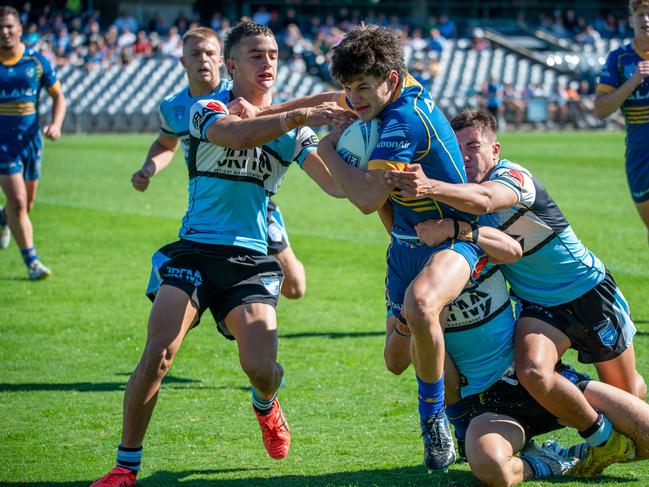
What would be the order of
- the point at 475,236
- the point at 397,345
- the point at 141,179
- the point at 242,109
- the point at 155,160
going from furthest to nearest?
the point at 155,160, the point at 141,179, the point at 397,345, the point at 242,109, the point at 475,236

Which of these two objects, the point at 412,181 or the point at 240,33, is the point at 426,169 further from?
the point at 240,33

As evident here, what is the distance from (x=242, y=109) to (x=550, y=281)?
2.01m

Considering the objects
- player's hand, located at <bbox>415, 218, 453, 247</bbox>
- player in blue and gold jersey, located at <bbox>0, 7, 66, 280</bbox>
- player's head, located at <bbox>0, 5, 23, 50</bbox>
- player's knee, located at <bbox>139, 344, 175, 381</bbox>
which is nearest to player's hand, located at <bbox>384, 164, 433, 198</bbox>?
player's hand, located at <bbox>415, 218, 453, 247</bbox>

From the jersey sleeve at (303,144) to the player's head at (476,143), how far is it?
92 centimetres

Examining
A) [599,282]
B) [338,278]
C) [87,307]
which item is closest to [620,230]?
[338,278]

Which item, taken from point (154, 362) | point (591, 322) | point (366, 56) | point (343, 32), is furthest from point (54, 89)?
point (343, 32)

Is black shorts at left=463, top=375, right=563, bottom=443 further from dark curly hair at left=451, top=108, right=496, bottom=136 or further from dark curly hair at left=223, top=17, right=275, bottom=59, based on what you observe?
dark curly hair at left=223, top=17, right=275, bottom=59

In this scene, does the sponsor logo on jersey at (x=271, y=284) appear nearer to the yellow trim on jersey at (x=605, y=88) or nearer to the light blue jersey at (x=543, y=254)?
the light blue jersey at (x=543, y=254)

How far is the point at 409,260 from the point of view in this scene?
5.57m

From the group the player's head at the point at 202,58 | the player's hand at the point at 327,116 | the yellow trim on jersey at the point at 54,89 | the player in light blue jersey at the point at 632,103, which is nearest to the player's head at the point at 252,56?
the player's hand at the point at 327,116

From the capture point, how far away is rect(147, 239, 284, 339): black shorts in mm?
5652

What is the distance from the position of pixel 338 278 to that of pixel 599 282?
6266 millimetres

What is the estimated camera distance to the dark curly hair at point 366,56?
5223mm

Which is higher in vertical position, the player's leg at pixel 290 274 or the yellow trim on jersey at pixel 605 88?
the yellow trim on jersey at pixel 605 88
